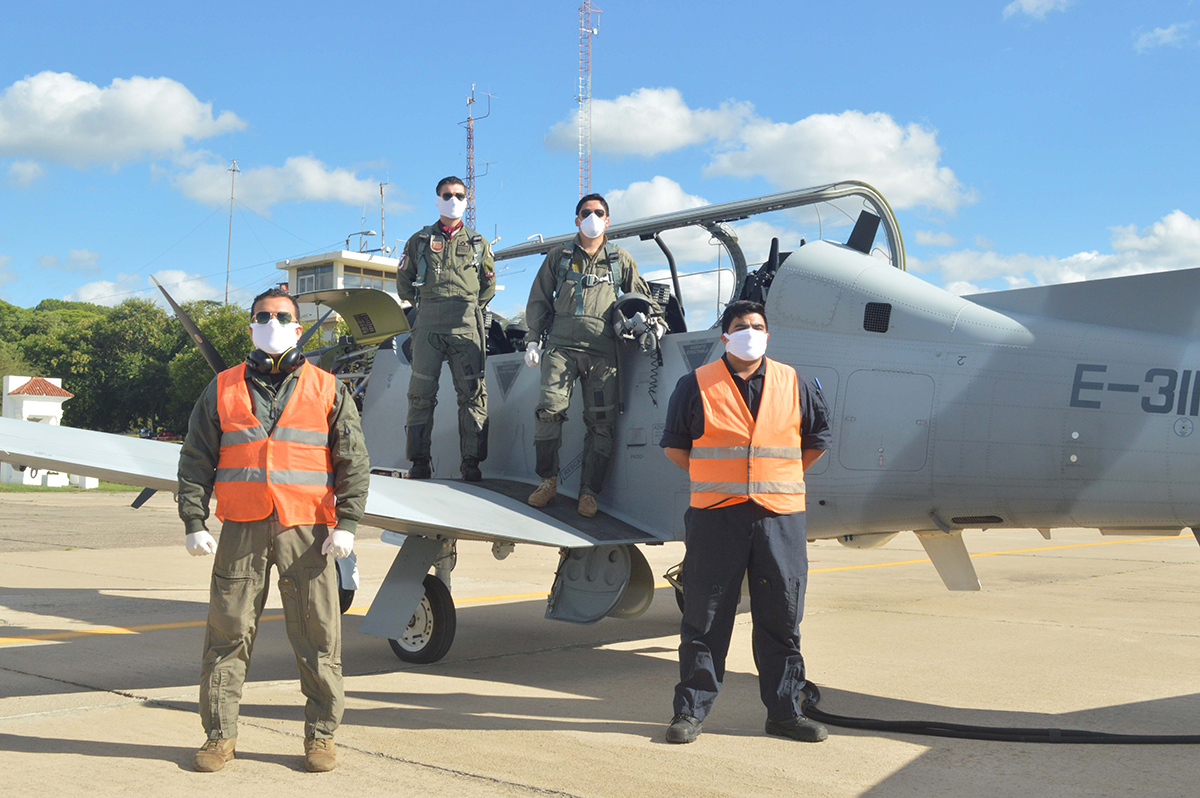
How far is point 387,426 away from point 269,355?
168 inches

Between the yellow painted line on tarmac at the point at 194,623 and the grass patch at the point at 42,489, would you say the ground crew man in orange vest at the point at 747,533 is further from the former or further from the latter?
the grass patch at the point at 42,489

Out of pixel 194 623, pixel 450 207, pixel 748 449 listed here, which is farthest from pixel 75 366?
pixel 748 449

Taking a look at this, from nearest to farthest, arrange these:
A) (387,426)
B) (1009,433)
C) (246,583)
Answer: (246,583), (1009,433), (387,426)

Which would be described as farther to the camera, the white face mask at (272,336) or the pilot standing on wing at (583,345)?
the pilot standing on wing at (583,345)

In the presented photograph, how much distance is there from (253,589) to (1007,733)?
11.7 feet

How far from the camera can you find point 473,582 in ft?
38.9

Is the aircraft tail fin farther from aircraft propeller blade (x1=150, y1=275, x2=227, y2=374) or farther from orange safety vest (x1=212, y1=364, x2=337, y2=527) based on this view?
aircraft propeller blade (x1=150, y1=275, x2=227, y2=374)

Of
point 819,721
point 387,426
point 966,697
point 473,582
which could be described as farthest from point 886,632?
point 473,582

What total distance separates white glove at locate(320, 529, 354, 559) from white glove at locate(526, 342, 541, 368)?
2658mm

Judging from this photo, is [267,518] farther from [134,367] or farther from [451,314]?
[134,367]

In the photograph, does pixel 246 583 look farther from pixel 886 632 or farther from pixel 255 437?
pixel 886 632

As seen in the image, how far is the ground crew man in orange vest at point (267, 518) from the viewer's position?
428 centimetres

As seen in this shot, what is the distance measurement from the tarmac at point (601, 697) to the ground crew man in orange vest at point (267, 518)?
339 millimetres

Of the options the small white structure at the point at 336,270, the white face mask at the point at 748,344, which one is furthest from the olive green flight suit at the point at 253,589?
the small white structure at the point at 336,270
